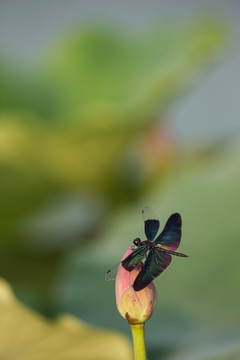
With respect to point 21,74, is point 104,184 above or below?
below

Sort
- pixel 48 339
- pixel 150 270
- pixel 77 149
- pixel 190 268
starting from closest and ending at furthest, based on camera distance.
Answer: pixel 150 270 → pixel 48 339 → pixel 190 268 → pixel 77 149

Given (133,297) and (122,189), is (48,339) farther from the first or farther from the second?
(122,189)

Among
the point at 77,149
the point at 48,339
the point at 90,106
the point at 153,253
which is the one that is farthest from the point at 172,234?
the point at 90,106

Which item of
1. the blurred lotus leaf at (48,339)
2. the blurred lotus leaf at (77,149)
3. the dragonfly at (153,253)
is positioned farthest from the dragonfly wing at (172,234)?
the blurred lotus leaf at (77,149)

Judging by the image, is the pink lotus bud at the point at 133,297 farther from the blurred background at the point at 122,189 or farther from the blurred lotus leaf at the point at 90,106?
the blurred lotus leaf at the point at 90,106

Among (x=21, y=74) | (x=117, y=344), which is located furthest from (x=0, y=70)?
(x=117, y=344)

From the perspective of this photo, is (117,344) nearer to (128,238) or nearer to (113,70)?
(128,238)

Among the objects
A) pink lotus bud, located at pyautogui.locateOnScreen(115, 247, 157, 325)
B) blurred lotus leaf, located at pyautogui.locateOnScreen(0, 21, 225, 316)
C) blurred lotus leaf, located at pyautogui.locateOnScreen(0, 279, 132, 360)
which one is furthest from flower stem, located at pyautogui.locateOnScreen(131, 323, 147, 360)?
blurred lotus leaf, located at pyautogui.locateOnScreen(0, 21, 225, 316)
